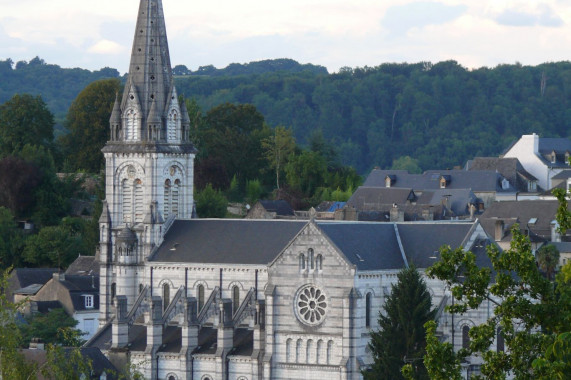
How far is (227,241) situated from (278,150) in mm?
61683

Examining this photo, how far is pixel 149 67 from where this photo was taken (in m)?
94.6

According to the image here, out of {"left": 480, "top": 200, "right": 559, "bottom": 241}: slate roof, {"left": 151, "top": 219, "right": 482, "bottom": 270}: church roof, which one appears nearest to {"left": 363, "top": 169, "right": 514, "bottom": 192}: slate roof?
{"left": 480, "top": 200, "right": 559, "bottom": 241}: slate roof

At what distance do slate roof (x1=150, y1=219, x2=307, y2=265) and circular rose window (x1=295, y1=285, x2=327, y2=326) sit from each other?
3880mm

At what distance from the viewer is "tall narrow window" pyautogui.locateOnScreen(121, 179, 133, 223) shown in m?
94.2

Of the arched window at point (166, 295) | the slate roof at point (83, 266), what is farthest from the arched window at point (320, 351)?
the slate roof at point (83, 266)

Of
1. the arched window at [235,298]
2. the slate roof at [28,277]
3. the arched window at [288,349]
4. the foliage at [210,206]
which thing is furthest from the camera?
the foliage at [210,206]

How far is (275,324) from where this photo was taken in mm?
84000

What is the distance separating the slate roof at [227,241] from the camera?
287ft

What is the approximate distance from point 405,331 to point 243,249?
39.1ft

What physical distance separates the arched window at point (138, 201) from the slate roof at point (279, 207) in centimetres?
3638

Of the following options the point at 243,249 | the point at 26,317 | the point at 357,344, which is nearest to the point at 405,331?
the point at 357,344

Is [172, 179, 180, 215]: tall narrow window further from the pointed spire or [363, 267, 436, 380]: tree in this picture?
[363, 267, 436, 380]: tree

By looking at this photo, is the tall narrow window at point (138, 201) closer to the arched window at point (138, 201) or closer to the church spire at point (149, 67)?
the arched window at point (138, 201)

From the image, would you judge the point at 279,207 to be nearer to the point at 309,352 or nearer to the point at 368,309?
the point at 309,352
